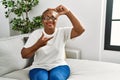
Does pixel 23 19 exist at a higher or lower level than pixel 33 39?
higher

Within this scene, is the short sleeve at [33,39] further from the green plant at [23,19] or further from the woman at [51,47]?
the green plant at [23,19]

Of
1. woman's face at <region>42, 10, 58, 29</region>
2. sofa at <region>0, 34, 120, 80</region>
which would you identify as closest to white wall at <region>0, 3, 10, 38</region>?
sofa at <region>0, 34, 120, 80</region>

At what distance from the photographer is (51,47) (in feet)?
5.00

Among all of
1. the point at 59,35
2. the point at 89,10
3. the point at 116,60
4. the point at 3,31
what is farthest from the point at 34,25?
the point at 116,60

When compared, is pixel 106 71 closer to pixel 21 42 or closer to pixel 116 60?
pixel 116 60

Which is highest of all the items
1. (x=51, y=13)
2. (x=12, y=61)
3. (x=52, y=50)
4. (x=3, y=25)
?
(x=51, y=13)

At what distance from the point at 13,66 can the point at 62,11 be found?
75cm

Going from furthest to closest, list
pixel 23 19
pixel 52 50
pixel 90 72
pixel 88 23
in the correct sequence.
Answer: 1. pixel 23 19
2. pixel 88 23
3. pixel 90 72
4. pixel 52 50

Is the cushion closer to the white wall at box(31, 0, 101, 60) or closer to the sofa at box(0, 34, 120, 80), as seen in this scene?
the sofa at box(0, 34, 120, 80)

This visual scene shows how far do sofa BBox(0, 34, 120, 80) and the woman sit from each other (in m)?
0.16

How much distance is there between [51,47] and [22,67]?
0.50 m

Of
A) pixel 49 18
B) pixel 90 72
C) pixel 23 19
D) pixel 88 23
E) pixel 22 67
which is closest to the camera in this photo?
pixel 49 18

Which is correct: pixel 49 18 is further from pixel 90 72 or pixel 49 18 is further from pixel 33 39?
pixel 90 72

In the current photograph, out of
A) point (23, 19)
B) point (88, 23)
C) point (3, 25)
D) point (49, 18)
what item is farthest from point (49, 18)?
point (3, 25)
